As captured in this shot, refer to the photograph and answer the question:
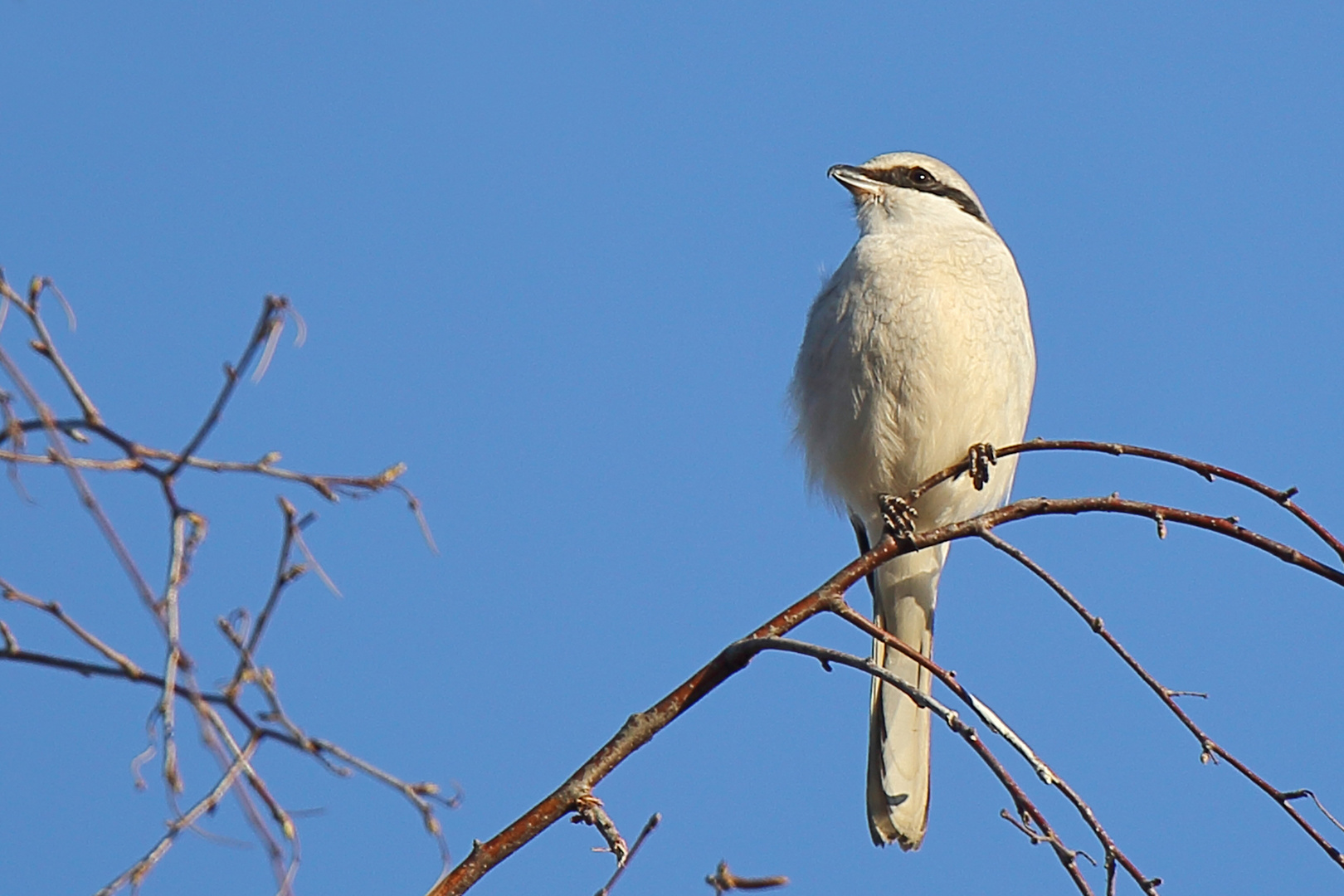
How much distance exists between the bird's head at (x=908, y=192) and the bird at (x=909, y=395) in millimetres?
27

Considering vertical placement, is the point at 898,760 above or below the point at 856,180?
below

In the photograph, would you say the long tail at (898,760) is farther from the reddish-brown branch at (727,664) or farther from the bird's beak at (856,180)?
the bird's beak at (856,180)

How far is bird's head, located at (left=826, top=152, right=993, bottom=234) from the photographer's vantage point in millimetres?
5109

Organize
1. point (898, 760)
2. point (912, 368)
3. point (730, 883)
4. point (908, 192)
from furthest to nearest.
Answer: point (908, 192) < point (912, 368) < point (898, 760) < point (730, 883)

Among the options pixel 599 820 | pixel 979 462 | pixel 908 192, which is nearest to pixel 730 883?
pixel 599 820

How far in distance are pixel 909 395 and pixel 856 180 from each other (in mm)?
1224

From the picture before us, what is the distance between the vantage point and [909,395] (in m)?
4.43

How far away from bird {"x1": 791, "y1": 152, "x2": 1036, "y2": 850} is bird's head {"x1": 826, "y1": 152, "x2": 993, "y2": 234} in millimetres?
27

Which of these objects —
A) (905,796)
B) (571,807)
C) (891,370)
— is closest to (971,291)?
(891,370)

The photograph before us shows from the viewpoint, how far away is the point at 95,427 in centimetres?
158

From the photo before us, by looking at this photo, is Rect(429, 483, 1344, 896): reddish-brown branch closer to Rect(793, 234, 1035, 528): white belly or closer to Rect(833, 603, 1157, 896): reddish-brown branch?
Rect(833, 603, 1157, 896): reddish-brown branch

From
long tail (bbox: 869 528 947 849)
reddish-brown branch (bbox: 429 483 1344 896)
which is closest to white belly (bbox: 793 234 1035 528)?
long tail (bbox: 869 528 947 849)

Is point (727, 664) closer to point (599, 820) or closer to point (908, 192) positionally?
point (599, 820)

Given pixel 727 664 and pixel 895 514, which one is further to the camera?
pixel 895 514
